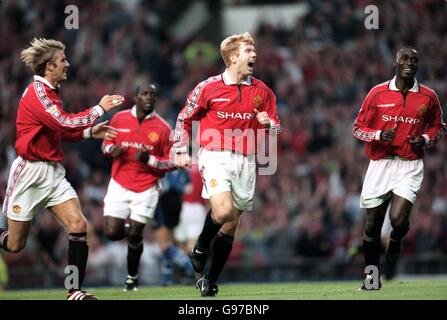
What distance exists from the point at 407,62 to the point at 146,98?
4.25 metres

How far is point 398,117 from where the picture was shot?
1437 cm

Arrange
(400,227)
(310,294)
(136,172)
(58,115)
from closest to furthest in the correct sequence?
(58,115), (310,294), (400,227), (136,172)

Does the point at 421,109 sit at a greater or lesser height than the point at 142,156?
greater

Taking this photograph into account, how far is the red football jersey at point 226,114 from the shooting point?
543 inches

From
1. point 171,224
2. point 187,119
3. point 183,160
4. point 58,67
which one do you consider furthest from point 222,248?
point 171,224

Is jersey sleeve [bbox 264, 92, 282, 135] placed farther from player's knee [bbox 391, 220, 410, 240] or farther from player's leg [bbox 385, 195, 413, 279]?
player's knee [bbox 391, 220, 410, 240]

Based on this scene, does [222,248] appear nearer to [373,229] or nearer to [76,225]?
[76,225]

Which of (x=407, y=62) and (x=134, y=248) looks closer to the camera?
(x=407, y=62)

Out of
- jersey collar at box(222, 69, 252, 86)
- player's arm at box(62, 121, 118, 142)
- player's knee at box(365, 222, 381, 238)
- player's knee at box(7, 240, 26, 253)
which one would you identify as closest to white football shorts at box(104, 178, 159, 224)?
→ player's arm at box(62, 121, 118, 142)

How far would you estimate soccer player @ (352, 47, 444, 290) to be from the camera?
46.9ft

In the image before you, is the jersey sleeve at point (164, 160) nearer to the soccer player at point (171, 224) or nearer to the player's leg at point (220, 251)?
the soccer player at point (171, 224)

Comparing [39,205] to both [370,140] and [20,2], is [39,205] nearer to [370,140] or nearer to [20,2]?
[370,140]
